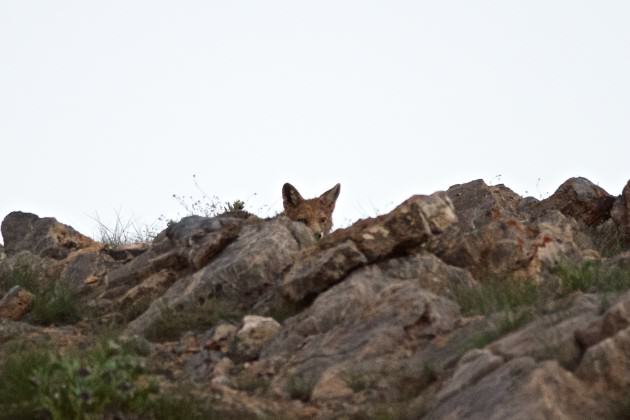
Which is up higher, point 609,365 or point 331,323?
point 331,323

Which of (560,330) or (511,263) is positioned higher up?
(511,263)

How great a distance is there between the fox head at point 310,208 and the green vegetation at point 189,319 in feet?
12.6

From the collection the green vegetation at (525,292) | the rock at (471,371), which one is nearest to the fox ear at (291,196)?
the green vegetation at (525,292)

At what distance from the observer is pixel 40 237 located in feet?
49.2

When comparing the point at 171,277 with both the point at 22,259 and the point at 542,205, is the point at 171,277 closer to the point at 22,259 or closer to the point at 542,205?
the point at 22,259

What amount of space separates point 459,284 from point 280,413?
273 centimetres

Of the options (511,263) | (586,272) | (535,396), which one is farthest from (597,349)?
(511,263)

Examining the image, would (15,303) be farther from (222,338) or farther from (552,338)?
(552,338)

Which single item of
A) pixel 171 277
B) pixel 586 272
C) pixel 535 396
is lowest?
pixel 535 396

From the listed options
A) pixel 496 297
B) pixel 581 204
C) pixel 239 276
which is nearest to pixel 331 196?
pixel 581 204

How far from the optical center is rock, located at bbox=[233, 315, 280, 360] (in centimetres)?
909

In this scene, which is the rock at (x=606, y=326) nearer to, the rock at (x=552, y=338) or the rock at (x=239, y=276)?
the rock at (x=552, y=338)

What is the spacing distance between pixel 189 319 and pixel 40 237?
5.53m

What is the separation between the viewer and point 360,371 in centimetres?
796
